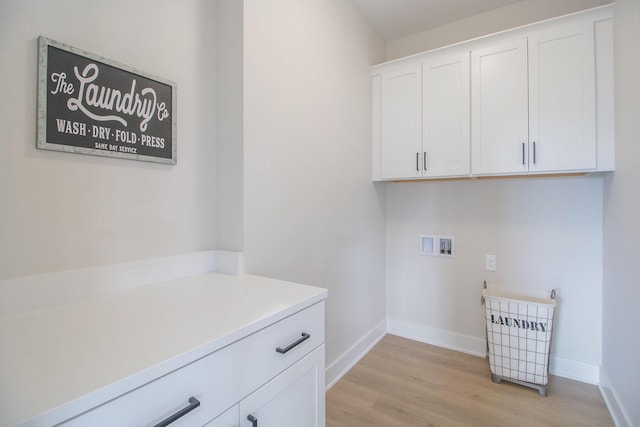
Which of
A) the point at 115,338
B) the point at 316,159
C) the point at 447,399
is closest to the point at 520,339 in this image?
the point at 447,399

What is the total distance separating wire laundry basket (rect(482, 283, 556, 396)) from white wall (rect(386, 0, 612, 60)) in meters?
1.95

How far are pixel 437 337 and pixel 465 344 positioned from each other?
8.5 inches

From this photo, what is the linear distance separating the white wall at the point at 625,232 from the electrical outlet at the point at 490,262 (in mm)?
639

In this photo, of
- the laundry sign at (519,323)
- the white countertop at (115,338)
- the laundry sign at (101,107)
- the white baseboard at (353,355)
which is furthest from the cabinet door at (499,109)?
the laundry sign at (101,107)

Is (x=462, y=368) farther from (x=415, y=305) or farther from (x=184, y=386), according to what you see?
(x=184, y=386)

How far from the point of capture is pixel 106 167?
108 cm

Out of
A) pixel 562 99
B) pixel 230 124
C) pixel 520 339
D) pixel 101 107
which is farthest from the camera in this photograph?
pixel 520 339

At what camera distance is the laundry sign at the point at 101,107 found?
94 centimetres

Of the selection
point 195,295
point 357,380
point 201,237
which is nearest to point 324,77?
point 201,237

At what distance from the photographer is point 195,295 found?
1.06 meters

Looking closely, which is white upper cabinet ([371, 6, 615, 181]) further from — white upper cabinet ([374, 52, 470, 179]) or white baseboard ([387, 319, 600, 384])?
white baseboard ([387, 319, 600, 384])

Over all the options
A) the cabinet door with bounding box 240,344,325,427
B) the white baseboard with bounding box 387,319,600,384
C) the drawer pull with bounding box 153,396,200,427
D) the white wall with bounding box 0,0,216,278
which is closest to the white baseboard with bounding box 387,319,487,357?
the white baseboard with bounding box 387,319,600,384

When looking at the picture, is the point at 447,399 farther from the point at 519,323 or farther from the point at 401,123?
the point at 401,123

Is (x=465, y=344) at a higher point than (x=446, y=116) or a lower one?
lower
